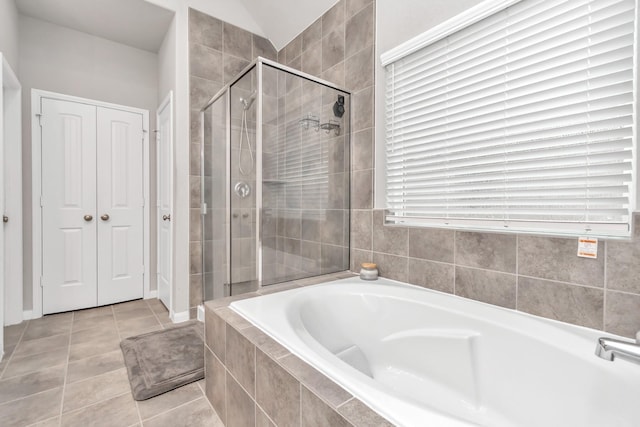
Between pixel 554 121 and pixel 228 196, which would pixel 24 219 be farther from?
pixel 554 121

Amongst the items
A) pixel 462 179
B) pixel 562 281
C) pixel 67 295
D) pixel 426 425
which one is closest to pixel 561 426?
pixel 562 281

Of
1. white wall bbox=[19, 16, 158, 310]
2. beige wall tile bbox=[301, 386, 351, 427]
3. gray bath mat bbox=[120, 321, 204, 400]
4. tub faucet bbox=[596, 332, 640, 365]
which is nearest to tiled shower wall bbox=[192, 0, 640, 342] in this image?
tub faucet bbox=[596, 332, 640, 365]

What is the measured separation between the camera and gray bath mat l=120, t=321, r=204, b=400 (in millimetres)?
1552

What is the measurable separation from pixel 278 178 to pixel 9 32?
Answer: 8.02 ft

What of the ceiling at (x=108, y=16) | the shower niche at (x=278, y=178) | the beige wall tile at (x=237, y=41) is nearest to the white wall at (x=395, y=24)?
the shower niche at (x=278, y=178)

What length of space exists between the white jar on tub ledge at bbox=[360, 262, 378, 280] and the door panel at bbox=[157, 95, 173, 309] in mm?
1676

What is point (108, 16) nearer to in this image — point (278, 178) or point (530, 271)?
point (278, 178)

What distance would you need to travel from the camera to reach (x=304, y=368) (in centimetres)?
86

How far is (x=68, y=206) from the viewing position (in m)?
2.69

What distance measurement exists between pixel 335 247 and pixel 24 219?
107 inches

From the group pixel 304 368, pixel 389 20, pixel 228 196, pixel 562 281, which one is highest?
pixel 389 20

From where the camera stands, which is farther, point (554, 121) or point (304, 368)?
point (554, 121)

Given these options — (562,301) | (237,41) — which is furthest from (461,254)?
(237,41)

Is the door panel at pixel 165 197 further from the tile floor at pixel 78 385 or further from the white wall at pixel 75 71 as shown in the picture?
the tile floor at pixel 78 385
